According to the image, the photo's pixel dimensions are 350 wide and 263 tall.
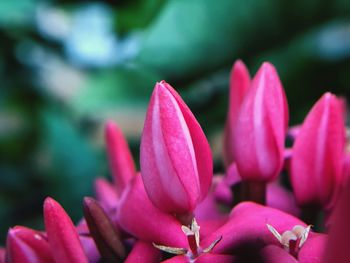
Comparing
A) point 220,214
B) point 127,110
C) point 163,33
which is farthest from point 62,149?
point 220,214

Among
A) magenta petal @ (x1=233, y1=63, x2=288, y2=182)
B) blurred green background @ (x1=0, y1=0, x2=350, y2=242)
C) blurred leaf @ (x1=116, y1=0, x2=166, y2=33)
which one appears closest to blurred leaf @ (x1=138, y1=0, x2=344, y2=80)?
blurred green background @ (x1=0, y1=0, x2=350, y2=242)

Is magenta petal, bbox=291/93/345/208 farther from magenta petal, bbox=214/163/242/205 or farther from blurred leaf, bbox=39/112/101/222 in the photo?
blurred leaf, bbox=39/112/101/222

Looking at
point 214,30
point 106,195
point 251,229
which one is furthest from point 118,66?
point 251,229

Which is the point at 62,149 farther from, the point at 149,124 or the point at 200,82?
the point at 149,124

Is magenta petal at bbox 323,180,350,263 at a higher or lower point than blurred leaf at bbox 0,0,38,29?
lower

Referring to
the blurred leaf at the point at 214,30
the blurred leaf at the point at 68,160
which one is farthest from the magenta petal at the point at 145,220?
the blurred leaf at the point at 68,160

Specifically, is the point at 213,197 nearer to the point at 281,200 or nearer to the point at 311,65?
the point at 281,200
